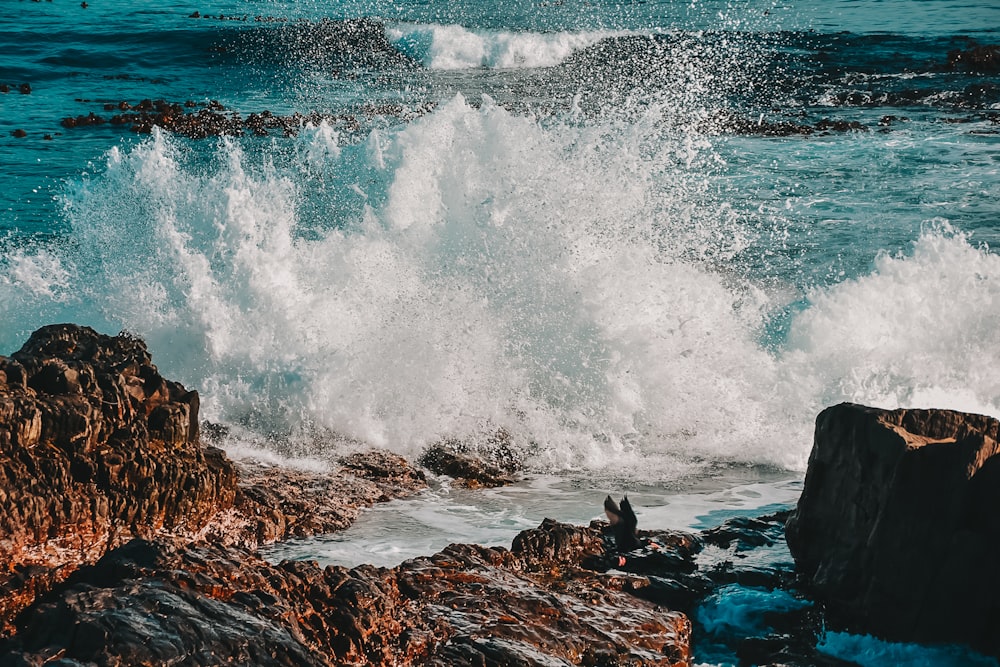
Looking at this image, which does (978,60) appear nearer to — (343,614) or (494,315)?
(494,315)

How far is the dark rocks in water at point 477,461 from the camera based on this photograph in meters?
8.32

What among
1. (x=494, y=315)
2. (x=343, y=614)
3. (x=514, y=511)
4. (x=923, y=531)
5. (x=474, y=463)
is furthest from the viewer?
(x=494, y=315)

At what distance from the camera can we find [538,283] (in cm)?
1122

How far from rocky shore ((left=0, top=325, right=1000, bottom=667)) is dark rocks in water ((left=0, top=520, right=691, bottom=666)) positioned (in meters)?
0.01

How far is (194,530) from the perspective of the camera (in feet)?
20.7

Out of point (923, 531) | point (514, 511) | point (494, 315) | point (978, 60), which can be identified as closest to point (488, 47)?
point (978, 60)

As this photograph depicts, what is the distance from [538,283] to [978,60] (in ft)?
60.5

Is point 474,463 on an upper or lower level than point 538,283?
lower

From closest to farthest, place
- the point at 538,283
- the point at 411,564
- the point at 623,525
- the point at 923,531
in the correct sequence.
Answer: the point at 923,531, the point at 411,564, the point at 623,525, the point at 538,283

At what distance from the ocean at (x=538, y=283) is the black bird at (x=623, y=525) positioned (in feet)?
3.38

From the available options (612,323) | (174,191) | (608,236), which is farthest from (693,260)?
(174,191)

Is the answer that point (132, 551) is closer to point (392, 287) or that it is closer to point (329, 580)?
point (329, 580)

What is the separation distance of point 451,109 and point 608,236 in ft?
12.5

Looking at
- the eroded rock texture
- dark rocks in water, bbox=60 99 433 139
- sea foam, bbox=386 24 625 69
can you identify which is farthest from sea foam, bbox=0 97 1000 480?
sea foam, bbox=386 24 625 69
